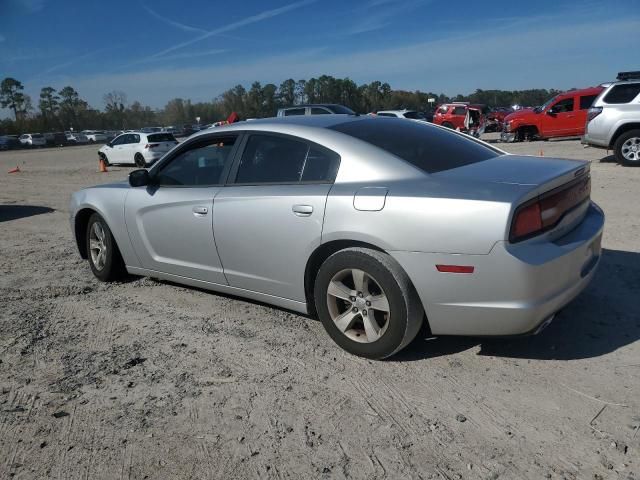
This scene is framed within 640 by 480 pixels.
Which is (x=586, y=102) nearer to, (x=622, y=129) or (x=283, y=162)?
(x=622, y=129)

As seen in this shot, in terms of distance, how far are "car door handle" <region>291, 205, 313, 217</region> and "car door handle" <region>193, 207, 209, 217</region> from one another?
0.87 m

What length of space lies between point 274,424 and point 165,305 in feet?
7.02

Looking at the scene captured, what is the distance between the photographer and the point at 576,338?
3.49 meters

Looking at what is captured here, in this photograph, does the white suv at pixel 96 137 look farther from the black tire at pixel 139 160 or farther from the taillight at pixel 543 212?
the taillight at pixel 543 212

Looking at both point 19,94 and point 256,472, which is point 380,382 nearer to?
point 256,472

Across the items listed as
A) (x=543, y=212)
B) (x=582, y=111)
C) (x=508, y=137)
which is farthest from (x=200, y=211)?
(x=508, y=137)

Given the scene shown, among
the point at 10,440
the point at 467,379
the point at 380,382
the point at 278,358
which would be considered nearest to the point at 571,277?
the point at 467,379

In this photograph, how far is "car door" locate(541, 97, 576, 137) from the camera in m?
20.1

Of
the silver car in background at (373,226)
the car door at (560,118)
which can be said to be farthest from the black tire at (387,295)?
the car door at (560,118)

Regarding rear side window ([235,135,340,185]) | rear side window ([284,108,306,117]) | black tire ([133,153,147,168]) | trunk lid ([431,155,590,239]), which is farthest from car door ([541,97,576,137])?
rear side window ([235,135,340,185])

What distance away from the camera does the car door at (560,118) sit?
20.1m

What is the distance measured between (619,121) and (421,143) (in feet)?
33.0

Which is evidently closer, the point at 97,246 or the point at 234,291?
the point at 234,291

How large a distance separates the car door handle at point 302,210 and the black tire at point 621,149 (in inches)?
427
